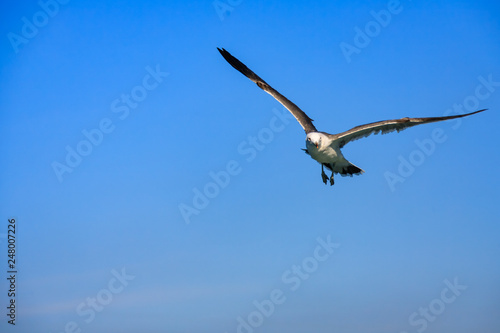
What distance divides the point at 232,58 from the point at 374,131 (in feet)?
29.7

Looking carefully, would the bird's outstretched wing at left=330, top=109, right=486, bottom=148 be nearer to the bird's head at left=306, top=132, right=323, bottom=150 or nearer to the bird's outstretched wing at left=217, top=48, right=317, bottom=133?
the bird's head at left=306, top=132, right=323, bottom=150

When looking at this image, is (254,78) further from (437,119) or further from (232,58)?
(437,119)

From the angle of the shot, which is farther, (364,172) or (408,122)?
(364,172)

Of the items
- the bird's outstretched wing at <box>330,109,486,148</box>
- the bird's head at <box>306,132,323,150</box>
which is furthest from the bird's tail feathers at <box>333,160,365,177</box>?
the bird's head at <box>306,132,323,150</box>

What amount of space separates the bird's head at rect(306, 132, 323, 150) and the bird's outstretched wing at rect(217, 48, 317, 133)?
5.70ft

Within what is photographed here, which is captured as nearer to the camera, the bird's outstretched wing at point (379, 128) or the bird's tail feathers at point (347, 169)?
the bird's outstretched wing at point (379, 128)

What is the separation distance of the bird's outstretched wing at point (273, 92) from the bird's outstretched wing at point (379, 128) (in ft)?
6.39

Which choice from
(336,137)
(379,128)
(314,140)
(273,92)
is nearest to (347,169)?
(336,137)

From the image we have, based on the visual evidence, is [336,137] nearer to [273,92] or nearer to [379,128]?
[379,128]

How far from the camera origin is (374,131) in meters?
22.0

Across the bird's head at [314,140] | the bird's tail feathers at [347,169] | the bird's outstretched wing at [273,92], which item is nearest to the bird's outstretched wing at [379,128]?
the bird's head at [314,140]

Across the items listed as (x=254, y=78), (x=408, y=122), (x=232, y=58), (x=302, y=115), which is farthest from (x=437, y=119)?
(x=232, y=58)

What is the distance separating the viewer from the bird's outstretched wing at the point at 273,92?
24359mm

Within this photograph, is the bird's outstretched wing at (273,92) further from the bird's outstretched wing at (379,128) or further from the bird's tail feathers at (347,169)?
the bird's outstretched wing at (379,128)
